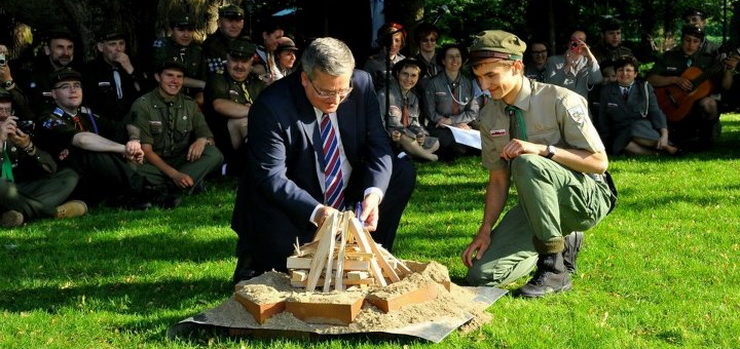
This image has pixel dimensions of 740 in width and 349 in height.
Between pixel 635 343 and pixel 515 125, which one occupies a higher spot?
pixel 515 125

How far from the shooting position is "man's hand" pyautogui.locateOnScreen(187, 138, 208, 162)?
9.16 metres

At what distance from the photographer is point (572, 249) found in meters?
5.83

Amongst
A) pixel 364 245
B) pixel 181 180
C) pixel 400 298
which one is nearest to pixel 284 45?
pixel 181 180

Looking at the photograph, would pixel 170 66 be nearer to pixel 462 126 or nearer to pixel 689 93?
Result: pixel 462 126

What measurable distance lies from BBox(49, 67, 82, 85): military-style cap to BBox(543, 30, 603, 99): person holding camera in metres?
5.29

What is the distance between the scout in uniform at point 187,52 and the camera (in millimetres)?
10141

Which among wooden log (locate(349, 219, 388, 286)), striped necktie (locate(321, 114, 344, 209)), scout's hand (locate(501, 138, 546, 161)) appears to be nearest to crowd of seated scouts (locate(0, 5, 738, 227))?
striped necktie (locate(321, 114, 344, 209))

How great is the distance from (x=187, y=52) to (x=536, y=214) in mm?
5789

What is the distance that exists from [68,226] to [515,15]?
1702cm

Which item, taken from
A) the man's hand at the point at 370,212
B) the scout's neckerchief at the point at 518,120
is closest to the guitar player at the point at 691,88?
the scout's neckerchief at the point at 518,120

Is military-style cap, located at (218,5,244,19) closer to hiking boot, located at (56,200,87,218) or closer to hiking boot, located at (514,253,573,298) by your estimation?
hiking boot, located at (56,200,87,218)

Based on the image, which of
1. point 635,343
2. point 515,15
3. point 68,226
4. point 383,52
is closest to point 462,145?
point 383,52

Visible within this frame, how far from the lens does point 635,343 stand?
183 inches

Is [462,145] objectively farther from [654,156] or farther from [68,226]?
[68,226]
